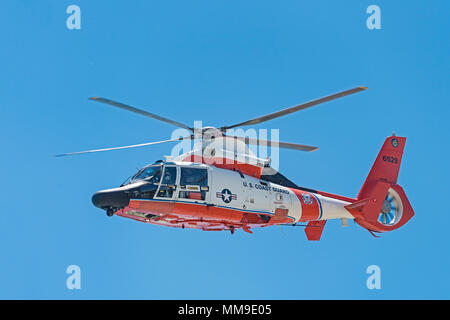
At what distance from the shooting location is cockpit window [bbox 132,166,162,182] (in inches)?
704

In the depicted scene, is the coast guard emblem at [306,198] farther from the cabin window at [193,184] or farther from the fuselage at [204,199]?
the cabin window at [193,184]

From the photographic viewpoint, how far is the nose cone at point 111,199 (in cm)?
1684

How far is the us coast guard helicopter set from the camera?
17.7 m

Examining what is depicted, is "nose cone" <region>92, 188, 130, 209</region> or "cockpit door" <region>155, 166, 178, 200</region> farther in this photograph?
"cockpit door" <region>155, 166, 178, 200</region>

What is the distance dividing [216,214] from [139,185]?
2872 mm

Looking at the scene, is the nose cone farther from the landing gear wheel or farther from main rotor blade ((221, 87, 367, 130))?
main rotor blade ((221, 87, 367, 130))

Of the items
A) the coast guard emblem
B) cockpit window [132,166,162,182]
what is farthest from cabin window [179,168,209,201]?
the coast guard emblem

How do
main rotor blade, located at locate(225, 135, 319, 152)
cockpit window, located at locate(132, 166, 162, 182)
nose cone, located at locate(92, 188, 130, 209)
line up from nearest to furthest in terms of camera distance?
nose cone, located at locate(92, 188, 130, 209)
cockpit window, located at locate(132, 166, 162, 182)
main rotor blade, located at locate(225, 135, 319, 152)

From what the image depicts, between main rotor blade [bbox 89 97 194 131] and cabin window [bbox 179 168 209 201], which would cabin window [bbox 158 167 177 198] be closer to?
cabin window [bbox 179 168 209 201]

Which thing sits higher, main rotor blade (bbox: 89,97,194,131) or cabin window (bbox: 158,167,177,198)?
→ main rotor blade (bbox: 89,97,194,131)

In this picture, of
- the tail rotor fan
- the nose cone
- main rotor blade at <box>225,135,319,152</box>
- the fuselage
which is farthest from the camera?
the tail rotor fan

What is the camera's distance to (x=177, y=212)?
1791 cm

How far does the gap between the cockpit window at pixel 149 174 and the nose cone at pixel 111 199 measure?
41.5 inches

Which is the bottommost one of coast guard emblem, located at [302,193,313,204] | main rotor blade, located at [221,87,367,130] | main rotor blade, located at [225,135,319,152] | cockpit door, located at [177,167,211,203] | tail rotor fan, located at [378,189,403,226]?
tail rotor fan, located at [378,189,403,226]
